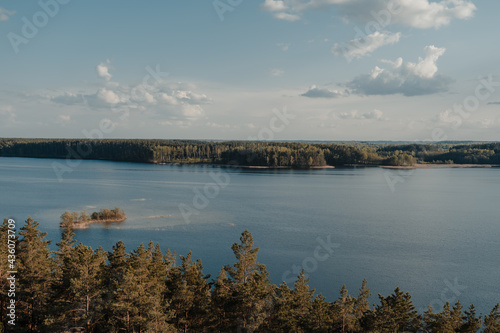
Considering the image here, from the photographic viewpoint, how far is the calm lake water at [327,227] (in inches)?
1350

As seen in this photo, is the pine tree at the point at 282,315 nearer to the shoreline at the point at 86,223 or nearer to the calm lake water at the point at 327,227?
the calm lake water at the point at 327,227

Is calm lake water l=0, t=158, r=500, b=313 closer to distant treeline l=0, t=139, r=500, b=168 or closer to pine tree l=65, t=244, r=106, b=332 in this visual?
pine tree l=65, t=244, r=106, b=332

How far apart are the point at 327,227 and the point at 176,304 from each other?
1440 inches

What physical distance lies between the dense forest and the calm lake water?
1231 centimetres

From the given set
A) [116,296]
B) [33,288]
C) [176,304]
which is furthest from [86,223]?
[116,296]

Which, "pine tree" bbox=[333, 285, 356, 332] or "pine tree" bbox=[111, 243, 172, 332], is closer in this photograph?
"pine tree" bbox=[111, 243, 172, 332]

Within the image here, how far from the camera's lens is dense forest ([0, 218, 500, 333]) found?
17438mm

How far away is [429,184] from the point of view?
105750 millimetres

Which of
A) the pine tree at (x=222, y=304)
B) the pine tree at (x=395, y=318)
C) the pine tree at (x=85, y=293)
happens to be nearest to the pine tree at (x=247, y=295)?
the pine tree at (x=222, y=304)

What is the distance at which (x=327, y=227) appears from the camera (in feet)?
176

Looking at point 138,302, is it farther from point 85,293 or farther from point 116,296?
point 85,293

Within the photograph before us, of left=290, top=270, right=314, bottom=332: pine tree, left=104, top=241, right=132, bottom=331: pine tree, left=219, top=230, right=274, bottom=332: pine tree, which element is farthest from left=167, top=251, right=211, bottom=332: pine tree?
A: left=290, top=270, right=314, bottom=332: pine tree

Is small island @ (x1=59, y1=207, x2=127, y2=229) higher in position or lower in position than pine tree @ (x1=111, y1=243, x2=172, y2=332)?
lower

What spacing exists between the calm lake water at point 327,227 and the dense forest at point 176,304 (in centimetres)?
1231
